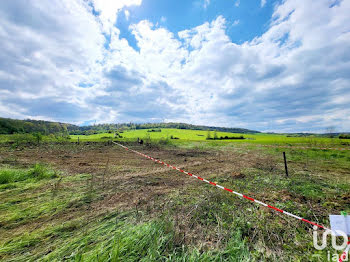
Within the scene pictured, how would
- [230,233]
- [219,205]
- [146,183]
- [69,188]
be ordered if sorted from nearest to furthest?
[230,233], [219,205], [69,188], [146,183]

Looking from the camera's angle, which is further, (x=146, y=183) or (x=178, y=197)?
(x=146, y=183)

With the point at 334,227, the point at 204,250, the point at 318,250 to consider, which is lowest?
the point at 318,250

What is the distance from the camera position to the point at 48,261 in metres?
2.22

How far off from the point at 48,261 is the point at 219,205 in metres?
4.11

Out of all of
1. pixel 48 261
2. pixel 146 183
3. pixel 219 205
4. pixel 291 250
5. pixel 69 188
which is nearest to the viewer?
pixel 48 261

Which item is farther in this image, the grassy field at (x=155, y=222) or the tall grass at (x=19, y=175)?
the tall grass at (x=19, y=175)

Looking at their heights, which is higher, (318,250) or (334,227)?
(334,227)

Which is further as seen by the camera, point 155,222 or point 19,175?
point 19,175

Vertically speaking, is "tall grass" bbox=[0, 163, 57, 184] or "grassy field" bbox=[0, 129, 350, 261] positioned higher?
"tall grass" bbox=[0, 163, 57, 184]

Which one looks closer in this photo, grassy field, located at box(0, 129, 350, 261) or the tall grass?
grassy field, located at box(0, 129, 350, 261)

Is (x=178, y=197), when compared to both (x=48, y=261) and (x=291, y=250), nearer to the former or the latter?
(x=291, y=250)

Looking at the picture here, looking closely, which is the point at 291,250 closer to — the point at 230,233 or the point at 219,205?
the point at 230,233

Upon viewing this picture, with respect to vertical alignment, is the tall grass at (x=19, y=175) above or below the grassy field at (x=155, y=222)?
above

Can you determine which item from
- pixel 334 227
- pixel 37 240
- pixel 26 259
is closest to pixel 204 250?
pixel 334 227
